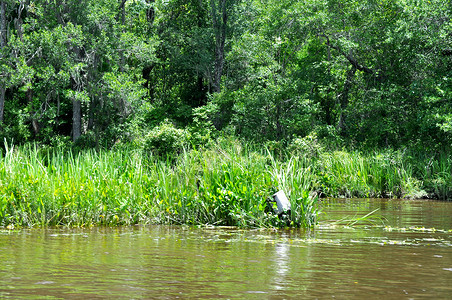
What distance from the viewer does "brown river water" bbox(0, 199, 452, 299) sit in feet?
14.6

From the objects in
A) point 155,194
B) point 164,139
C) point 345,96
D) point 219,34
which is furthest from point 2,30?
point 155,194

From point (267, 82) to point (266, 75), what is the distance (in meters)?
0.70

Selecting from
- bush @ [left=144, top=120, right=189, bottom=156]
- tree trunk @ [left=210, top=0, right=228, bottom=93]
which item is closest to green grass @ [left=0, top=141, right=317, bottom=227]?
bush @ [left=144, top=120, right=189, bottom=156]

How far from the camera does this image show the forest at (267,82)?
21.0 m

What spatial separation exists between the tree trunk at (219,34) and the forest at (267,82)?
0.20 feet

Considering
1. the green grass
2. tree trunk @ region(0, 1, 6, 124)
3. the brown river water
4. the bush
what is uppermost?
tree trunk @ region(0, 1, 6, 124)

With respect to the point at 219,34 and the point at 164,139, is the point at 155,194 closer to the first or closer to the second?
the point at 164,139

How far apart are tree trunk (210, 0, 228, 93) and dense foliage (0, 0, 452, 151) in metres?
0.08

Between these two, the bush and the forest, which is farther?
the forest

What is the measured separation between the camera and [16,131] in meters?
25.0

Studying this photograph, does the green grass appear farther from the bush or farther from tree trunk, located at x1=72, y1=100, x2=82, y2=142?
tree trunk, located at x1=72, y1=100, x2=82, y2=142

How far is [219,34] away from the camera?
96.0ft

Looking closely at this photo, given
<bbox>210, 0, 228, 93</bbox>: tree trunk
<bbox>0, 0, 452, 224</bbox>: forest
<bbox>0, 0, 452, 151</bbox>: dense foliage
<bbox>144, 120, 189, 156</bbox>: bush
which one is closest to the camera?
<bbox>144, 120, 189, 156</bbox>: bush

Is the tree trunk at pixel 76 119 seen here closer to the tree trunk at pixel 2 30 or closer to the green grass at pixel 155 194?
the tree trunk at pixel 2 30
